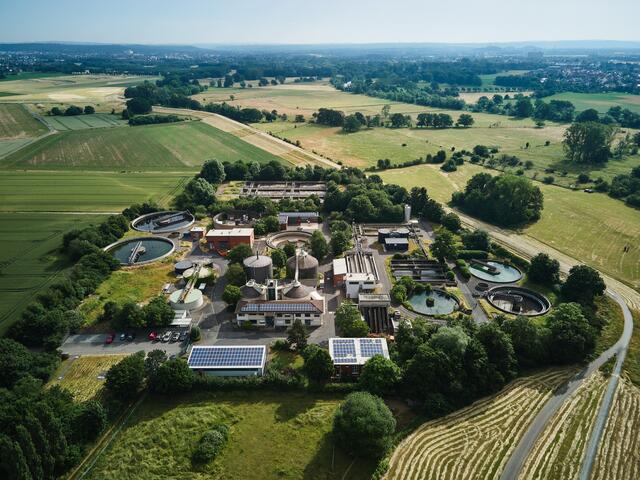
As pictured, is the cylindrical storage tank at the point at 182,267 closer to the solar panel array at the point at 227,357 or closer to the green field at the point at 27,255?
the green field at the point at 27,255

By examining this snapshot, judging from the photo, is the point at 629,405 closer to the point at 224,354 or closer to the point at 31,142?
the point at 224,354

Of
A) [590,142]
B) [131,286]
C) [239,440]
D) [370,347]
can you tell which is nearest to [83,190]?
[131,286]

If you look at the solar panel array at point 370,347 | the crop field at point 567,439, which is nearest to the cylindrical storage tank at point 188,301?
the solar panel array at point 370,347

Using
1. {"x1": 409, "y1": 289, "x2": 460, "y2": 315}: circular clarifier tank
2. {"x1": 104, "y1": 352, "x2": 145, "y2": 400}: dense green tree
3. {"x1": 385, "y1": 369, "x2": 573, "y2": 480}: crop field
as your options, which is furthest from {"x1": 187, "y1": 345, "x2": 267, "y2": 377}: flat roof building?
{"x1": 409, "y1": 289, "x2": 460, "y2": 315}: circular clarifier tank

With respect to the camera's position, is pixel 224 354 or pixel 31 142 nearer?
pixel 224 354

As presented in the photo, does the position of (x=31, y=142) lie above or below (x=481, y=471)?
above

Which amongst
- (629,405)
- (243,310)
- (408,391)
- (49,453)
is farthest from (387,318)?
(49,453)
